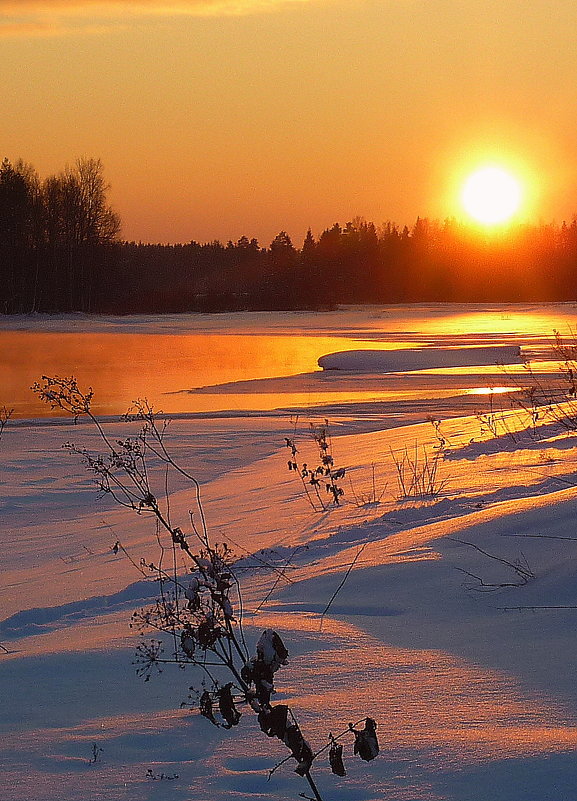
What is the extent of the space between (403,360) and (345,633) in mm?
23042

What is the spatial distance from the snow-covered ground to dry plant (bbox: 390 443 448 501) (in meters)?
0.05

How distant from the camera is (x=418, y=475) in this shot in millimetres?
6961

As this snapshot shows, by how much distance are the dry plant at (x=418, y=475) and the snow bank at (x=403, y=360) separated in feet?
54.0

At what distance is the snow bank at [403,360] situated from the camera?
84.1ft

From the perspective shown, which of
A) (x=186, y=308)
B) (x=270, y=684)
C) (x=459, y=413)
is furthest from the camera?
(x=186, y=308)

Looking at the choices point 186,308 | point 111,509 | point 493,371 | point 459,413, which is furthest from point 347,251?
point 111,509

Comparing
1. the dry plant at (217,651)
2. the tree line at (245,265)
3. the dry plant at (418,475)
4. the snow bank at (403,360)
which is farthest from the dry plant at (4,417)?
the tree line at (245,265)

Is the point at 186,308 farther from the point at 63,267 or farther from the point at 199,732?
the point at 199,732

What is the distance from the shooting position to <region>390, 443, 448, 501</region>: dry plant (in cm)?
634

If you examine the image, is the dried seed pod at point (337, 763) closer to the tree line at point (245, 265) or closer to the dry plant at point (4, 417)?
the dry plant at point (4, 417)

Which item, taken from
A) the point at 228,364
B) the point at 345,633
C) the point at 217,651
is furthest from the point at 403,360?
the point at 217,651

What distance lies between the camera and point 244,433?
1256 cm

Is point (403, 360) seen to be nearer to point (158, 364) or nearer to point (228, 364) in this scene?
point (228, 364)

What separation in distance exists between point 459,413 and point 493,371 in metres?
9.35
